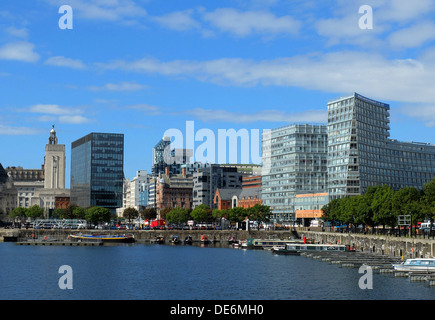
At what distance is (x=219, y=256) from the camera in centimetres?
16325

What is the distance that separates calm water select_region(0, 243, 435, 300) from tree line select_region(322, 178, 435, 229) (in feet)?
88.5

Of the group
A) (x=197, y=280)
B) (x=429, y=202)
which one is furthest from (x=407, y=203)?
(x=197, y=280)

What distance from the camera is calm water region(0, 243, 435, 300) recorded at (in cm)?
8850

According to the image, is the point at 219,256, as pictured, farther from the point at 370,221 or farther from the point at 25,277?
the point at 25,277

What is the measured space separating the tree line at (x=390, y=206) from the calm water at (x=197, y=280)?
27.0m

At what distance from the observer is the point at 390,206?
164250 millimetres

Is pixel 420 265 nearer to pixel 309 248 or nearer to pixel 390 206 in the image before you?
pixel 390 206

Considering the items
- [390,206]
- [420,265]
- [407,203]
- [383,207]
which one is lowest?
[420,265]

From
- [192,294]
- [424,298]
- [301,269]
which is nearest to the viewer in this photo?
[424,298]

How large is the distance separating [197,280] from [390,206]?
7527cm

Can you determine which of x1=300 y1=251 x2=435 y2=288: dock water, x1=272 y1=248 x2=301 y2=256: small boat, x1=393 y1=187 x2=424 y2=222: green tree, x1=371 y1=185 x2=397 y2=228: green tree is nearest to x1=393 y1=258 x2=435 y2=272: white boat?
x1=300 y1=251 x2=435 y2=288: dock water
